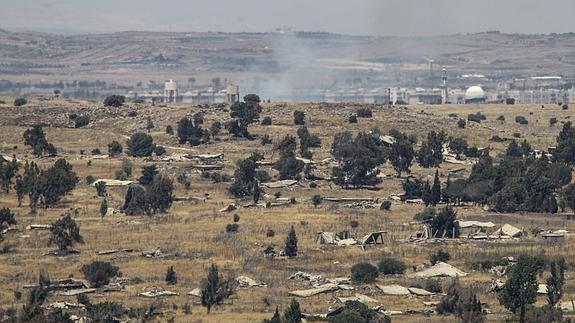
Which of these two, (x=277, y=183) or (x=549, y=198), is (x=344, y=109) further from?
(x=549, y=198)

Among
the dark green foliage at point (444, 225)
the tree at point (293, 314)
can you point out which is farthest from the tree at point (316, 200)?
the tree at point (293, 314)

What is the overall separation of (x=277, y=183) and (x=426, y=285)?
3996 centimetres

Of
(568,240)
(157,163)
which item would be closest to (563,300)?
(568,240)

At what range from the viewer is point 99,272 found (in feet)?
218

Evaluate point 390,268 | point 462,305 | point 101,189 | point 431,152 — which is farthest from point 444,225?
point 431,152

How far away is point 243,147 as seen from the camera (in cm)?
12275

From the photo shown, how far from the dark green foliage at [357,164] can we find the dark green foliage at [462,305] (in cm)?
4209

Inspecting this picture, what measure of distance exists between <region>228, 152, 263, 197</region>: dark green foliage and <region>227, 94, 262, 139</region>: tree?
20.4m

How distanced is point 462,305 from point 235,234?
86.6 ft

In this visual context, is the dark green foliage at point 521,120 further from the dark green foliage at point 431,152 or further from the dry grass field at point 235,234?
the dark green foliage at point 431,152

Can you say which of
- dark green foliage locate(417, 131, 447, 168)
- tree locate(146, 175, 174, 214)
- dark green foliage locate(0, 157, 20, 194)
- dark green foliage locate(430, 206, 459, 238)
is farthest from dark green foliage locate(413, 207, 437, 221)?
dark green foliage locate(0, 157, 20, 194)

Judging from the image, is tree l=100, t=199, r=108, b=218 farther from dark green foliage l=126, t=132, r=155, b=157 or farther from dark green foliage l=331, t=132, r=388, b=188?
dark green foliage l=126, t=132, r=155, b=157

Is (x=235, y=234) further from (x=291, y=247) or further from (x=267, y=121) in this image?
(x=267, y=121)

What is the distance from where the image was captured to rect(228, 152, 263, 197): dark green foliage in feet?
326
